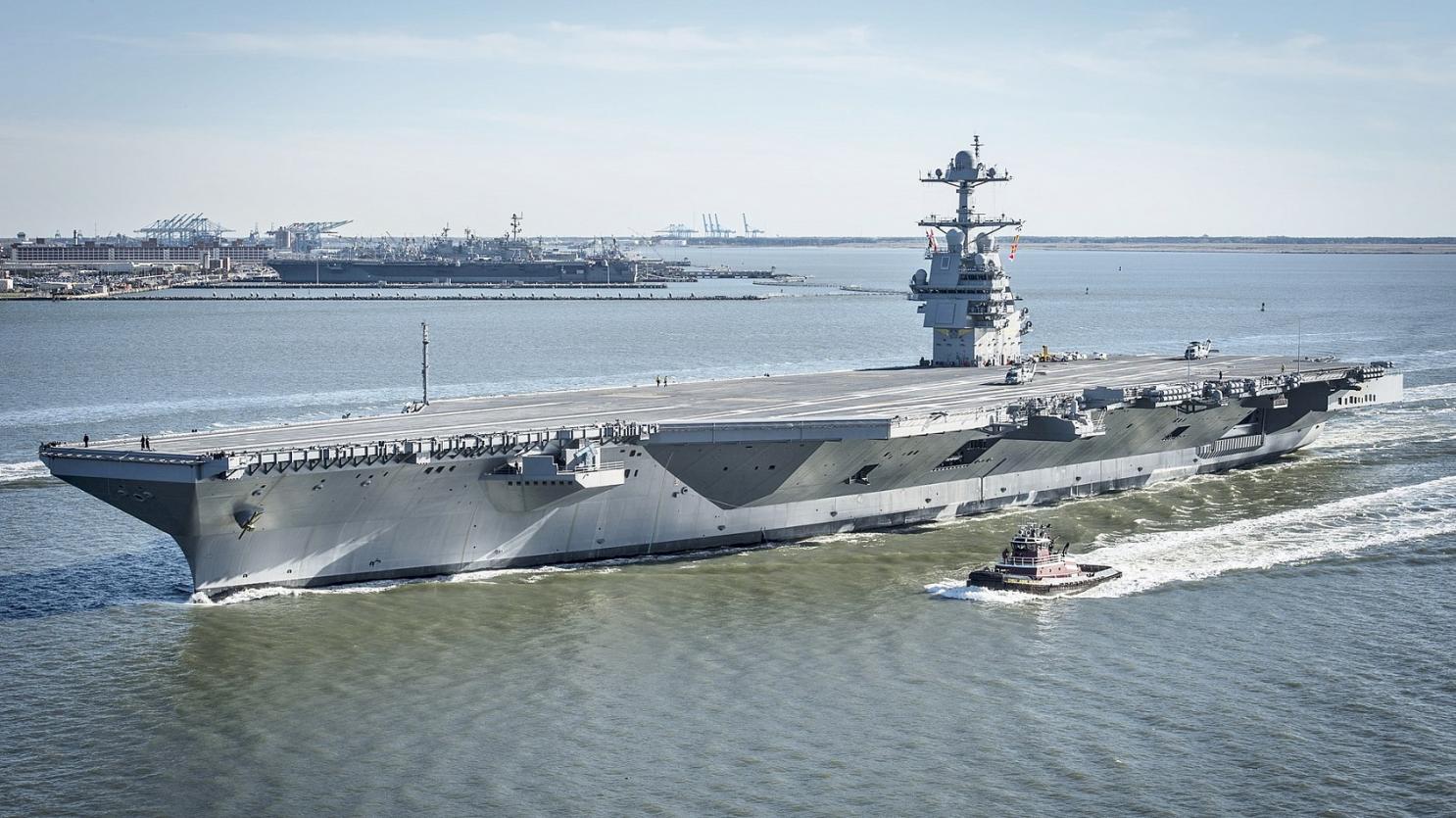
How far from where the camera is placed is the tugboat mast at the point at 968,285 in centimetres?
4081

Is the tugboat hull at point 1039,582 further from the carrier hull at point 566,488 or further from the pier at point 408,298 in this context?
the pier at point 408,298

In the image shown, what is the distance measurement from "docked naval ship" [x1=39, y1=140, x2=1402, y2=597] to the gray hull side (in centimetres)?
4

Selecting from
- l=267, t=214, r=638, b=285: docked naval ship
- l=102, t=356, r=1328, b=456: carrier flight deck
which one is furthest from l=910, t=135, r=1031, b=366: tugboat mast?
l=267, t=214, r=638, b=285: docked naval ship

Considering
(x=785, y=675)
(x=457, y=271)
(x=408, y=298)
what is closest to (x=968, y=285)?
Answer: (x=785, y=675)

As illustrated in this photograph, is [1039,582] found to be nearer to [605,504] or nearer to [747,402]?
[605,504]

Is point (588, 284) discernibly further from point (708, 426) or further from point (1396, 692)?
point (1396, 692)

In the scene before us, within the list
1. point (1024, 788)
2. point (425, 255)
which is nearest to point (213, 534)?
point (1024, 788)

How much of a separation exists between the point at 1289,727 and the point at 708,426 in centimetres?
1160

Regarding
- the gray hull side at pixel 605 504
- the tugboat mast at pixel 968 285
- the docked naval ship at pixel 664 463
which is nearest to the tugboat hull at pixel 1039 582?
the docked naval ship at pixel 664 463

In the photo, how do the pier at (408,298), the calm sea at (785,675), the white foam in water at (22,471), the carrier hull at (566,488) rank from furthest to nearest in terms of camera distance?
the pier at (408,298)
the white foam in water at (22,471)
the carrier hull at (566,488)
the calm sea at (785,675)

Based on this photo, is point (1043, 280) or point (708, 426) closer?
point (708, 426)

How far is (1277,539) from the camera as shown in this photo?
2930 cm

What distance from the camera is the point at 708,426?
2620cm

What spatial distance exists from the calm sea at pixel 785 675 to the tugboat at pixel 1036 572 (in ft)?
1.63
